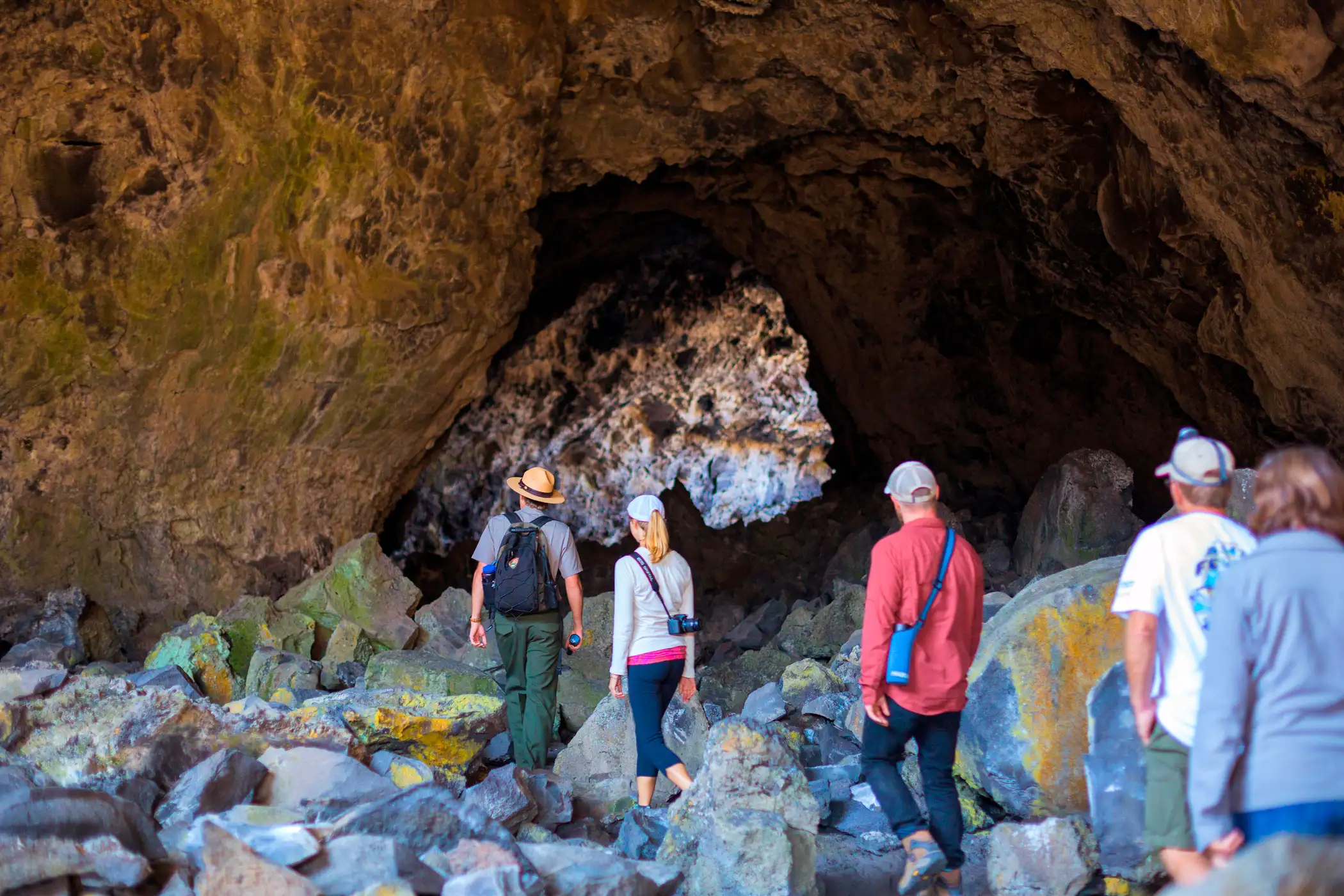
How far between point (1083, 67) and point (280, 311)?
5140 mm

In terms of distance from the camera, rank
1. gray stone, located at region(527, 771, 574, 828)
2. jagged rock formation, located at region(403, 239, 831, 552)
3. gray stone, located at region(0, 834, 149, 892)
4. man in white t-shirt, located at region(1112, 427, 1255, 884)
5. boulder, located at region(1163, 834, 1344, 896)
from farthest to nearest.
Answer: jagged rock formation, located at region(403, 239, 831, 552) → gray stone, located at region(527, 771, 574, 828) → gray stone, located at region(0, 834, 149, 892) → man in white t-shirt, located at region(1112, 427, 1255, 884) → boulder, located at region(1163, 834, 1344, 896)

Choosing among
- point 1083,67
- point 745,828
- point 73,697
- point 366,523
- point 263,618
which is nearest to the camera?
point 745,828

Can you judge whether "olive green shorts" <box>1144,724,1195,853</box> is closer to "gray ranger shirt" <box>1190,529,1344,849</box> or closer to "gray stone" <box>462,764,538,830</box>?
"gray ranger shirt" <box>1190,529,1344,849</box>

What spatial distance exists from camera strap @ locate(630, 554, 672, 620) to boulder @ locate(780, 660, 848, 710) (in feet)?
5.16

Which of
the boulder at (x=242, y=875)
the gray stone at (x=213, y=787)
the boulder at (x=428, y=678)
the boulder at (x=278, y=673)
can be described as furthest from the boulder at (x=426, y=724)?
the boulder at (x=278, y=673)

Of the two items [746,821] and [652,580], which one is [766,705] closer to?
[652,580]

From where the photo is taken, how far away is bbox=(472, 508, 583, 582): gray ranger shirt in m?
4.88

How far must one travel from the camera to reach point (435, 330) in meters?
8.18

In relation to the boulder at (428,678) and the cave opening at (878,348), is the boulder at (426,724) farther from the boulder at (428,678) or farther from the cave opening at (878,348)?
the cave opening at (878,348)

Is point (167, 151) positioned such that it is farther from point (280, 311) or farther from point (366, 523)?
point (366, 523)

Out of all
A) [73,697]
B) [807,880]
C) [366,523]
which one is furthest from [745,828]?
[366,523]

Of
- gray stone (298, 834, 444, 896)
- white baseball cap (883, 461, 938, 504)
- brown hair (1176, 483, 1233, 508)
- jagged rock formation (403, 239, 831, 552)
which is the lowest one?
jagged rock formation (403, 239, 831, 552)

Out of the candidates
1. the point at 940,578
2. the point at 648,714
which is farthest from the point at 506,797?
the point at 940,578

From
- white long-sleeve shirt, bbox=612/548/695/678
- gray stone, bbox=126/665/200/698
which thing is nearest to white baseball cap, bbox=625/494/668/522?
white long-sleeve shirt, bbox=612/548/695/678
